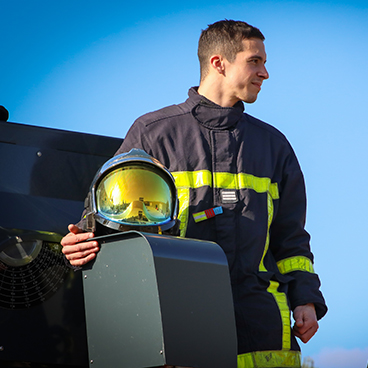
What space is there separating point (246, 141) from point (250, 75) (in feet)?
0.97

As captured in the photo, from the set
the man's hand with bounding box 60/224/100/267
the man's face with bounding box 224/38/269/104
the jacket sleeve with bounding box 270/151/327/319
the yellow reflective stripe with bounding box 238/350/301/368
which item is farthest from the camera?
the man's face with bounding box 224/38/269/104

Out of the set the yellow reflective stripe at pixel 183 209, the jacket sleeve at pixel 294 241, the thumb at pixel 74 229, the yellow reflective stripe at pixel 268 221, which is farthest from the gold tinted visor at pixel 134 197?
the jacket sleeve at pixel 294 241

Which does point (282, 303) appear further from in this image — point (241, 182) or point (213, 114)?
point (213, 114)

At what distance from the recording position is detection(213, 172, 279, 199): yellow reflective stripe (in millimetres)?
2430

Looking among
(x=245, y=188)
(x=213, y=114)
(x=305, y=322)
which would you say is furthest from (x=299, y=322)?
(x=213, y=114)

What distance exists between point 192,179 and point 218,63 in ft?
2.00

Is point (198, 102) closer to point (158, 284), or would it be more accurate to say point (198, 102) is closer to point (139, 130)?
point (139, 130)

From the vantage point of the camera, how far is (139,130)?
252 centimetres

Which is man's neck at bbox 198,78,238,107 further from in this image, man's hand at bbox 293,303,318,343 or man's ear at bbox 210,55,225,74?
man's hand at bbox 293,303,318,343

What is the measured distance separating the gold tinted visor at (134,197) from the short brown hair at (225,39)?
0.94 m

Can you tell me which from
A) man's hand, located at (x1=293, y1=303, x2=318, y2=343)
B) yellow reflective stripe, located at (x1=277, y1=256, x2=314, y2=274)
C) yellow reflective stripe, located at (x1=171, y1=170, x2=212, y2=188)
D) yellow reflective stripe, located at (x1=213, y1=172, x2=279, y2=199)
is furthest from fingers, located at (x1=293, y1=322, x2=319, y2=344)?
yellow reflective stripe, located at (x1=171, y1=170, x2=212, y2=188)

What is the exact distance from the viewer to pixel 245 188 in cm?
245

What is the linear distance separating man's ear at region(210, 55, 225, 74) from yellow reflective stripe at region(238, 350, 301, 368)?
1156 millimetres

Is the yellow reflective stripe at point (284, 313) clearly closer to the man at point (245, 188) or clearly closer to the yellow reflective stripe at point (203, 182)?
the man at point (245, 188)
